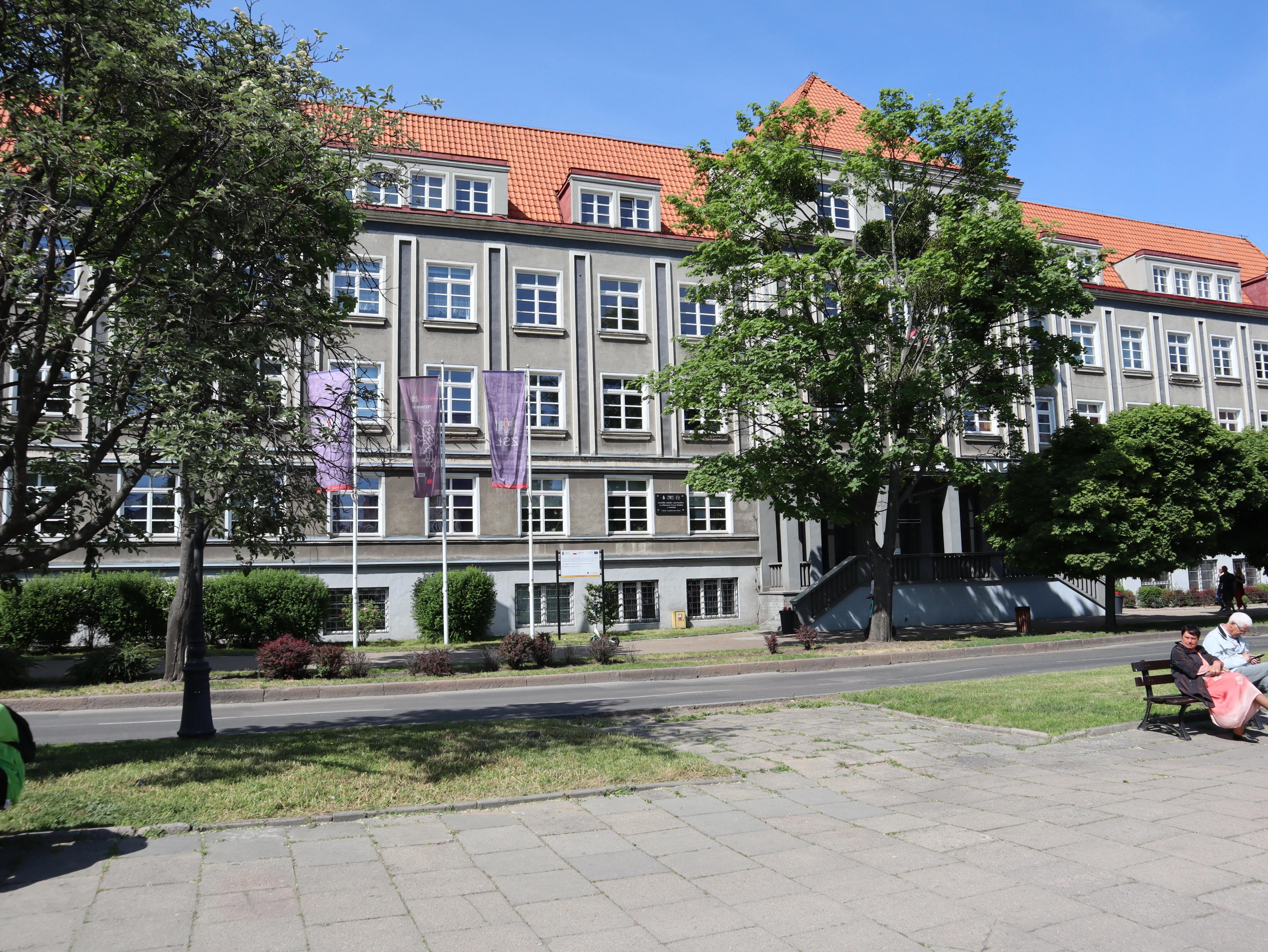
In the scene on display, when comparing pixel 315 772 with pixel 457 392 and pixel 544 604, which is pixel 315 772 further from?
pixel 457 392

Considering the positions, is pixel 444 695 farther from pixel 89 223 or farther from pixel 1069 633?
pixel 1069 633

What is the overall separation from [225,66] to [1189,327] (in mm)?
45274

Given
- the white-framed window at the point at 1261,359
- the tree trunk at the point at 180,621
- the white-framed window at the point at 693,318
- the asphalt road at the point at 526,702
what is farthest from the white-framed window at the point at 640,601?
the white-framed window at the point at 1261,359

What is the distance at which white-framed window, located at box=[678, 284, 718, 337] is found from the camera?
33.6 metres

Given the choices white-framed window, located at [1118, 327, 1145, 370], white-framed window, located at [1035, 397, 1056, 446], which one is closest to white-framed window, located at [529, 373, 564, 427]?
white-framed window, located at [1035, 397, 1056, 446]

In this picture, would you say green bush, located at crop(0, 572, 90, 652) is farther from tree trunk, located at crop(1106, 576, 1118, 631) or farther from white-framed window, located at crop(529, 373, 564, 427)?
tree trunk, located at crop(1106, 576, 1118, 631)

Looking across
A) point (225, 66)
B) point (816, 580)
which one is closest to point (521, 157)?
point (816, 580)

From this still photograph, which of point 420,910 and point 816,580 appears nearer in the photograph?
point 420,910

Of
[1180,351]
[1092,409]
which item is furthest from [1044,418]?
[1180,351]

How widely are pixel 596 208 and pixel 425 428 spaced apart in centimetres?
1184

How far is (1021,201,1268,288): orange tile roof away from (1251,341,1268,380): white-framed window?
168 inches

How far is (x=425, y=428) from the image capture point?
1042 inches

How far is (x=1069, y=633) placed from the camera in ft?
90.1

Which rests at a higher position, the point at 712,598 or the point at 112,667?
the point at 712,598
